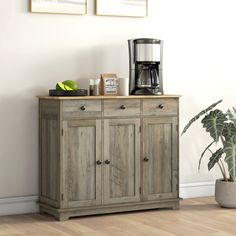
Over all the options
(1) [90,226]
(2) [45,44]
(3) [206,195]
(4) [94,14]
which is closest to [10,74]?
(2) [45,44]

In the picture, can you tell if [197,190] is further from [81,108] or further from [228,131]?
[81,108]

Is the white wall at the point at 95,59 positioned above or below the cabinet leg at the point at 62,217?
above

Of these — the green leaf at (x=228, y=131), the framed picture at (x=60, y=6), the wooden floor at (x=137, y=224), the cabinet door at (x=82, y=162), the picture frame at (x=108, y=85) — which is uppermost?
the framed picture at (x=60, y=6)

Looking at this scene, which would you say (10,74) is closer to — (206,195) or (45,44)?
(45,44)

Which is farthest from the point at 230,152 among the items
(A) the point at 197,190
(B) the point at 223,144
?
(A) the point at 197,190

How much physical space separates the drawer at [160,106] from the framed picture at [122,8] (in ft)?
2.63

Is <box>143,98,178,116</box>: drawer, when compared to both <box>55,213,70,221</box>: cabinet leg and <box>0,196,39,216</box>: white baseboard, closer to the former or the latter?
<box>55,213,70,221</box>: cabinet leg

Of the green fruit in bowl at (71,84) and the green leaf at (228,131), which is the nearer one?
the green fruit in bowl at (71,84)

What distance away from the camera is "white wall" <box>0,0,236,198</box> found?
5.44 m

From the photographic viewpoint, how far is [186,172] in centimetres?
620

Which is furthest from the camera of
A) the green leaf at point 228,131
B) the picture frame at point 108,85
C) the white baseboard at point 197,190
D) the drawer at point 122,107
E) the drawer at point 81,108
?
the white baseboard at point 197,190

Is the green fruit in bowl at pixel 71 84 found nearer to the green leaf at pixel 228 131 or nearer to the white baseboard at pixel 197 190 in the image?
the green leaf at pixel 228 131

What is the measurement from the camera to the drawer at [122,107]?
538 cm

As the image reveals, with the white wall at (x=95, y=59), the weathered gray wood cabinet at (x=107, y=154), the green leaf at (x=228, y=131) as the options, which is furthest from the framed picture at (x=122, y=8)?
the green leaf at (x=228, y=131)
